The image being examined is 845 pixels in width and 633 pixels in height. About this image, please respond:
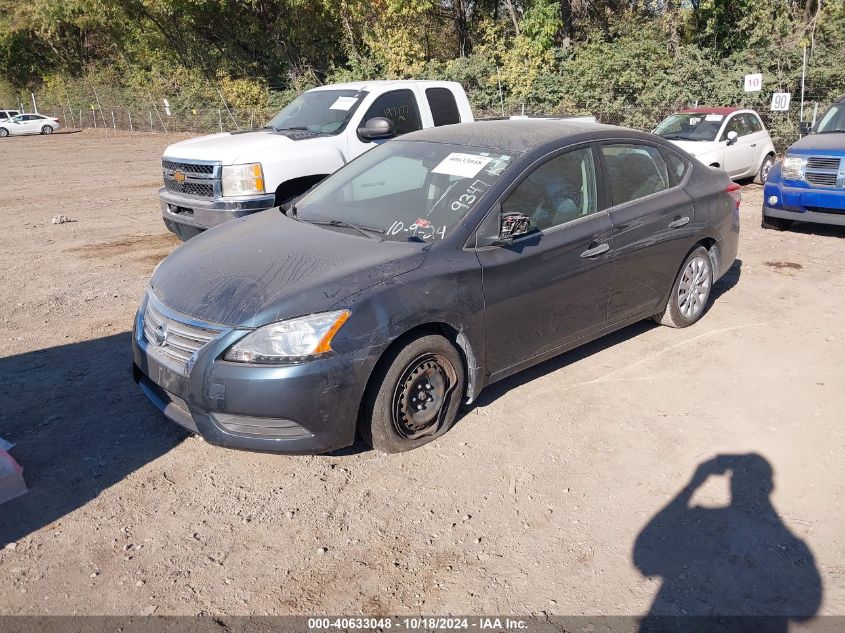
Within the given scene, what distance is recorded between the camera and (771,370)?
5.26 meters

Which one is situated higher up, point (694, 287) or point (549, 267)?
point (549, 267)

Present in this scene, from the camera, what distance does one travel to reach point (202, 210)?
25.3 feet

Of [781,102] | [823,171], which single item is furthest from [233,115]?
[823,171]

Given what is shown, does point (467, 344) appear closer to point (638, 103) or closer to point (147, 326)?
point (147, 326)

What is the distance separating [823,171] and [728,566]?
722cm

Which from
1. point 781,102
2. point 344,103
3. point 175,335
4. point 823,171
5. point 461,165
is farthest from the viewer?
point 781,102

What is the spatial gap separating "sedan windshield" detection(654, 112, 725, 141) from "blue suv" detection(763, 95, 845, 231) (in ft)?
11.7

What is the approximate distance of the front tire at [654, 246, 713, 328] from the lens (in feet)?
19.0

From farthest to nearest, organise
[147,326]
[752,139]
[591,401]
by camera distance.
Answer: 1. [752,139]
2. [591,401]
3. [147,326]

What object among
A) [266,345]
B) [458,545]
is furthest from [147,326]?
[458,545]

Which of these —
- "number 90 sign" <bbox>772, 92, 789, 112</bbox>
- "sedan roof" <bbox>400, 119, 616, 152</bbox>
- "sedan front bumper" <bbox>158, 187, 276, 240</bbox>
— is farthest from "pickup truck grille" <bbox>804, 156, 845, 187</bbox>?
"number 90 sign" <bbox>772, 92, 789, 112</bbox>

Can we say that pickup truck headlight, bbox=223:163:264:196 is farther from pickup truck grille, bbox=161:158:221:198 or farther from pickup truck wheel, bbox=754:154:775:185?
pickup truck wheel, bbox=754:154:775:185

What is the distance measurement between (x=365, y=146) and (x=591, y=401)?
4.82 meters

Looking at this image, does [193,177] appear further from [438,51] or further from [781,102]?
[438,51]
